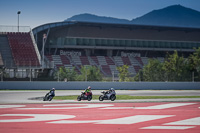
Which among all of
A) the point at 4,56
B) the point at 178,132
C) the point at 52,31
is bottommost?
the point at 178,132

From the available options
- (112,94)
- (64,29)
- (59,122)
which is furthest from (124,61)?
(59,122)

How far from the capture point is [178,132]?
45.1 feet

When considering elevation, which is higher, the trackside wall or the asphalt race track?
the trackside wall

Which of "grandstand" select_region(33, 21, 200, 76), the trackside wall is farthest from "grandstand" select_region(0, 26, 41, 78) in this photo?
the trackside wall

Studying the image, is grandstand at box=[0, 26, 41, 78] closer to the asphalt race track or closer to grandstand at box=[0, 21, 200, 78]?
grandstand at box=[0, 21, 200, 78]

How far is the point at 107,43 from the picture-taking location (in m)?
75.2

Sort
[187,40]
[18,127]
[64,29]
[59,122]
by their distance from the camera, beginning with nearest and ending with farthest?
[18,127], [59,122], [64,29], [187,40]

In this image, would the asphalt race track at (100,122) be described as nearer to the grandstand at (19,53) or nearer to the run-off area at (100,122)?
the run-off area at (100,122)

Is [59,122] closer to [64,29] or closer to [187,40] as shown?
[64,29]

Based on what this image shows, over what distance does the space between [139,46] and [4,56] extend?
28331 millimetres

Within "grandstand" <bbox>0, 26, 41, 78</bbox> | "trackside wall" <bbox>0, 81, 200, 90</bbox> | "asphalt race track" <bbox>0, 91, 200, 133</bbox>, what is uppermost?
"grandstand" <bbox>0, 26, 41, 78</bbox>

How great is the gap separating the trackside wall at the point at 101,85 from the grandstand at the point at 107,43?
69.0 feet

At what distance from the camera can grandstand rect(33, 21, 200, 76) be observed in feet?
236

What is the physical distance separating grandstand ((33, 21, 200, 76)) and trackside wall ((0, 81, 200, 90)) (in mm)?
21042
